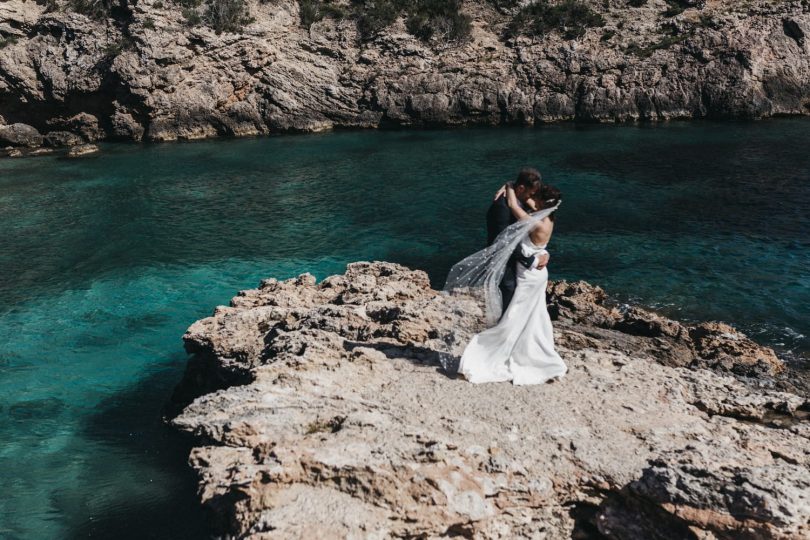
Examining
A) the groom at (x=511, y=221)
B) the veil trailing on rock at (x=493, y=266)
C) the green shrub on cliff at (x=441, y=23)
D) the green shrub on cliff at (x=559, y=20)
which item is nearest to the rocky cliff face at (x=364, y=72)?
the green shrub on cliff at (x=559, y=20)

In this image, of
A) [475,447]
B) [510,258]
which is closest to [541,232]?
[510,258]

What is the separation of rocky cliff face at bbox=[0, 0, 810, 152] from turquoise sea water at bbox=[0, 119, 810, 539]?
5.76 metres

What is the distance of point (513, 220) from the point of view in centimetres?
797

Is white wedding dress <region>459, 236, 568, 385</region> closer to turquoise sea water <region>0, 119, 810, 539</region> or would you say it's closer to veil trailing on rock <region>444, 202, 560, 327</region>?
veil trailing on rock <region>444, 202, 560, 327</region>

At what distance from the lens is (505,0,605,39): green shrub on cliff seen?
156 ft

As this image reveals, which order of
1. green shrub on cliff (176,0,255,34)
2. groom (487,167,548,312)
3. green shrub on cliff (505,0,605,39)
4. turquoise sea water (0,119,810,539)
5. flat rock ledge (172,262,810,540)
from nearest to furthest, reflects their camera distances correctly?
flat rock ledge (172,262,810,540)
groom (487,167,548,312)
turquoise sea water (0,119,810,539)
green shrub on cliff (176,0,255,34)
green shrub on cliff (505,0,605,39)

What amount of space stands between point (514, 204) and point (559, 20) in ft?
150

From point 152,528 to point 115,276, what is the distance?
11.9 m

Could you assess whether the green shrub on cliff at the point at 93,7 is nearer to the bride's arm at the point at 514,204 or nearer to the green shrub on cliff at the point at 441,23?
the green shrub on cliff at the point at 441,23

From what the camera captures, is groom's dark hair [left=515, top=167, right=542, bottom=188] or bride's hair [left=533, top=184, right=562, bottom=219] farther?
bride's hair [left=533, top=184, right=562, bottom=219]

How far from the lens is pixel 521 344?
7875mm

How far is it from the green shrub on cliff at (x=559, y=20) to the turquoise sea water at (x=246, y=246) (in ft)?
43.1

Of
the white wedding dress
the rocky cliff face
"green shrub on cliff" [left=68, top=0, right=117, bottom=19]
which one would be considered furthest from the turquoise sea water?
"green shrub on cliff" [left=68, top=0, right=117, bottom=19]

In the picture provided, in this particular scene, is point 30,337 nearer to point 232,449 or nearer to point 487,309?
point 232,449
